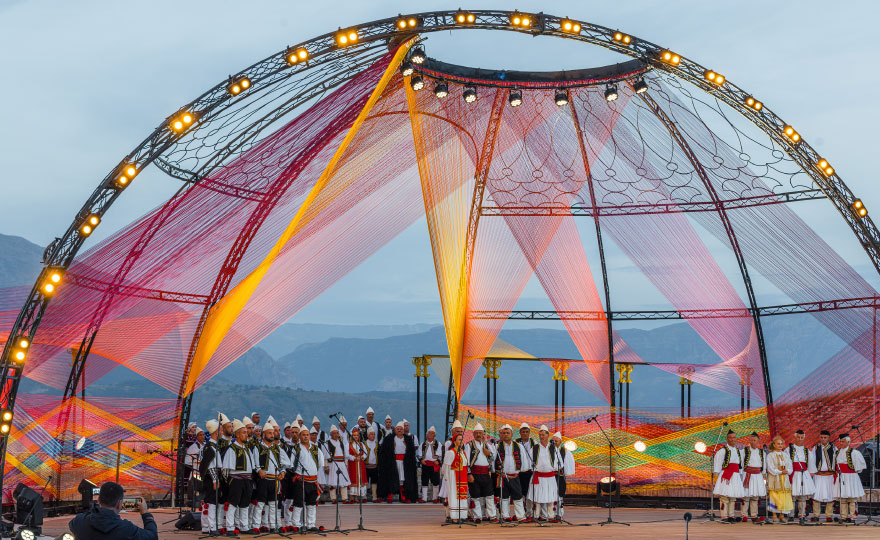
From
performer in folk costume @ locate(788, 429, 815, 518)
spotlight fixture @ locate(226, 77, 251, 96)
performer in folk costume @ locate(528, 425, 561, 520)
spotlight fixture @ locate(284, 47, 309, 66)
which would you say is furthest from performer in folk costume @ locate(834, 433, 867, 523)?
→ spotlight fixture @ locate(226, 77, 251, 96)

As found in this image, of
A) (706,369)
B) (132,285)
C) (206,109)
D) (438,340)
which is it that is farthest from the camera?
(438,340)

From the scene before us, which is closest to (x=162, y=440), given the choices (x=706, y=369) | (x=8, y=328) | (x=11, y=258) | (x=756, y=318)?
(x=8, y=328)

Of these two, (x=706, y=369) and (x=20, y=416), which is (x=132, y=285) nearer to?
(x=20, y=416)

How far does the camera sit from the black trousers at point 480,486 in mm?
14438

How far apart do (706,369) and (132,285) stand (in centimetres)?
1080

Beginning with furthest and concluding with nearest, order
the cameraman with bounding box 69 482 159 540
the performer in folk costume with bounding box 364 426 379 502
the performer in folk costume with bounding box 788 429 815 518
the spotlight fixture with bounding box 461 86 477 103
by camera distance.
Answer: the performer in folk costume with bounding box 364 426 379 502, the performer in folk costume with bounding box 788 429 815 518, the spotlight fixture with bounding box 461 86 477 103, the cameraman with bounding box 69 482 159 540

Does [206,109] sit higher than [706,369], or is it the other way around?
[206,109]

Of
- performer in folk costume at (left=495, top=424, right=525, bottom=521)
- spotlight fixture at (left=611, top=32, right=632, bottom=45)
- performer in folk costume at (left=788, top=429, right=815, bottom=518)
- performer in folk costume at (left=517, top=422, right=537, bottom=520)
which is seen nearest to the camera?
spotlight fixture at (left=611, top=32, right=632, bottom=45)

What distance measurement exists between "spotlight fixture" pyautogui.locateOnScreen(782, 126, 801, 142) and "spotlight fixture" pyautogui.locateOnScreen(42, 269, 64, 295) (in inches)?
417

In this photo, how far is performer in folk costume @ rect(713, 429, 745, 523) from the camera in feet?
48.9

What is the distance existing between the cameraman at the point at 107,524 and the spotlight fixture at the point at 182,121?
712cm

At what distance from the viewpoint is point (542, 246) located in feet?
60.1

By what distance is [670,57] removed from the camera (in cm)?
1352

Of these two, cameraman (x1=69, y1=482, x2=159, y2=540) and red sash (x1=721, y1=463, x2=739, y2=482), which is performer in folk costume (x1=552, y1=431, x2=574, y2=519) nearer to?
red sash (x1=721, y1=463, x2=739, y2=482)
